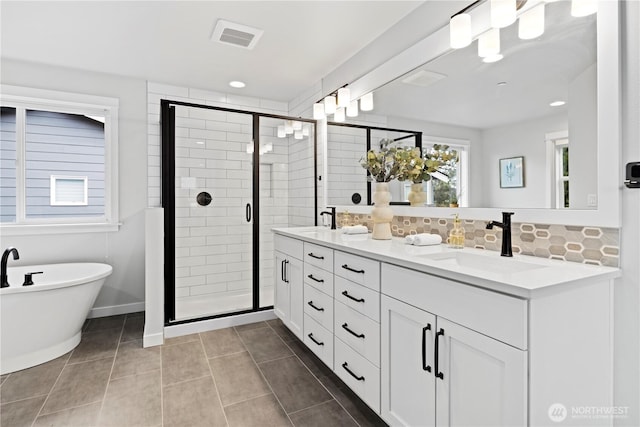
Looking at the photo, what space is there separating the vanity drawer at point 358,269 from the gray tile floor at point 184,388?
757 mm

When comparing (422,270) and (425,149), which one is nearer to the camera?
(422,270)

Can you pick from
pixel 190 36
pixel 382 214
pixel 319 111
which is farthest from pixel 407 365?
pixel 190 36

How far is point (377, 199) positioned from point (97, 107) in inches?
120

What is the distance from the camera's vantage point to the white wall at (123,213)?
3.24 meters

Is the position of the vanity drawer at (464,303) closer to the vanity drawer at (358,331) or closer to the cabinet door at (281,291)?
the vanity drawer at (358,331)

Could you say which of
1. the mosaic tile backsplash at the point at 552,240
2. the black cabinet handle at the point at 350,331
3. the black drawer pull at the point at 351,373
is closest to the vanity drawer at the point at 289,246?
the black cabinet handle at the point at 350,331

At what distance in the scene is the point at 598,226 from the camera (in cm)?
126

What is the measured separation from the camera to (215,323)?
3.05 m

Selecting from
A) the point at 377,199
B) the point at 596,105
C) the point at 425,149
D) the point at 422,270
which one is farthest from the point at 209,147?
the point at 596,105

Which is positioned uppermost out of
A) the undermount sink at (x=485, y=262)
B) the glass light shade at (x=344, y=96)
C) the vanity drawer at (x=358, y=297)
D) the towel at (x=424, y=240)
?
the glass light shade at (x=344, y=96)

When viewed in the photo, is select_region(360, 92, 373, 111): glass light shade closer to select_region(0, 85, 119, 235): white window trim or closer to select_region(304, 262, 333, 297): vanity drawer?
select_region(304, 262, 333, 297): vanity drawer

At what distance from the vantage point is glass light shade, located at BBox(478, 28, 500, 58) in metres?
1.66

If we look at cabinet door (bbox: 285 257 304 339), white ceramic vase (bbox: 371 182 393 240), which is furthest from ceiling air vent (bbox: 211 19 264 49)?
cabinet door (bbox: 285 257 304 339)

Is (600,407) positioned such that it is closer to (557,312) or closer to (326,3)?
(557,312)
